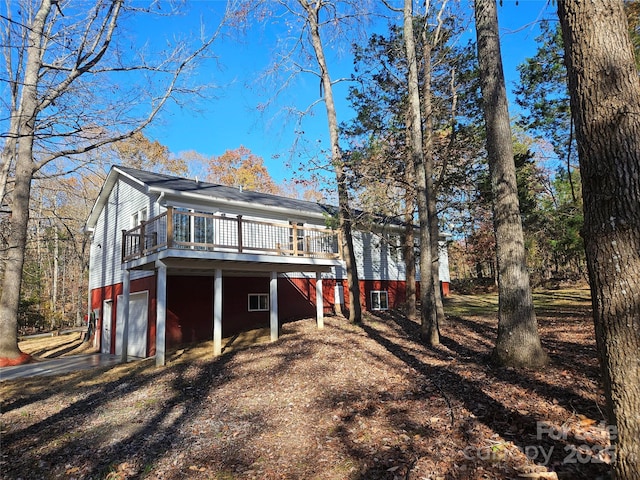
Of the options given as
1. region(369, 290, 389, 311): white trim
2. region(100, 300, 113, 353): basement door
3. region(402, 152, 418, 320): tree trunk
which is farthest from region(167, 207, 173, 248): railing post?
region(369, 290, 389, 311): white trim

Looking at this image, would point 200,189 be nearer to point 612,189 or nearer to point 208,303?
point 208,303

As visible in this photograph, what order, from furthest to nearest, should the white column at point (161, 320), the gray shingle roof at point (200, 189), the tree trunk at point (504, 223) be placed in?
the gray shingle roof at point (200, 189) → the white column at point (161, 320) → the tree trunk at point (504, 223)

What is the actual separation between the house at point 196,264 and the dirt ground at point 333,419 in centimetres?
300

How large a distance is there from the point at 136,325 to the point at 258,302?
435 cm

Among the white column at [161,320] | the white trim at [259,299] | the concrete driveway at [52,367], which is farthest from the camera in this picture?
the white trim at [259,299]

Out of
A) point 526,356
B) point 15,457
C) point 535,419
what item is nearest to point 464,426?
point 535,419

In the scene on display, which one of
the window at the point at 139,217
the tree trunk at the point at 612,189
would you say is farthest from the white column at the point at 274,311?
the tree trunk at the point at 612,189

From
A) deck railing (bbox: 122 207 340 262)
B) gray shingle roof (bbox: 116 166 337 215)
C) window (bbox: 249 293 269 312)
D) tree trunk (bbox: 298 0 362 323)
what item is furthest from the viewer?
window (bbox: 249 293 269 312)

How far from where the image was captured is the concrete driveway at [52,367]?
10.8 m

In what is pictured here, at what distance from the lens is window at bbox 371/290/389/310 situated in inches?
754

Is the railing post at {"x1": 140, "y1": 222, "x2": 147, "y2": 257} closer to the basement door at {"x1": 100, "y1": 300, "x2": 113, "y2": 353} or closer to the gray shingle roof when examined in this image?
the gray shingle roof

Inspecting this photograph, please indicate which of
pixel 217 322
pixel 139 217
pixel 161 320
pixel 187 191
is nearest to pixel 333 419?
pixel 217 322

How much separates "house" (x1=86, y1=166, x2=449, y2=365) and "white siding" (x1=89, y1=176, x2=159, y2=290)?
0.14ft

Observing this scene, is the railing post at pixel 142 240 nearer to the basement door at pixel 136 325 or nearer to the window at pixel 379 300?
the basement door at pixel 136 325
